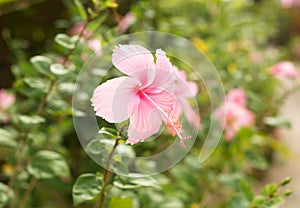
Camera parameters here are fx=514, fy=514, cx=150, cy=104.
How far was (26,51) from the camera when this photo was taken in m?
1.77

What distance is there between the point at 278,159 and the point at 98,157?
2.17 m

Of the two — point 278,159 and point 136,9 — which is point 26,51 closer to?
point 136,9

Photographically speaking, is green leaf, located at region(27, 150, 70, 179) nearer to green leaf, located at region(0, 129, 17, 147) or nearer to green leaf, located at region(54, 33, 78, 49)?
green leaf, located at region(0, 129, 17, 147)

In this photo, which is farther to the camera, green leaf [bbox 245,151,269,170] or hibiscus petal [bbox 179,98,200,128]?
green leaf [bbox 245,151,269,170]

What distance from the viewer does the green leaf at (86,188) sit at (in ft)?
2.23

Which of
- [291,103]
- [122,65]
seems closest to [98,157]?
[122,65]

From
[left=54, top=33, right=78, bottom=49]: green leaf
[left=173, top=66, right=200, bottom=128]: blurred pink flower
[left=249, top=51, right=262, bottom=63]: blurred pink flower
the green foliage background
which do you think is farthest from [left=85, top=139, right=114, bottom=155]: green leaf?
[left=249, top=51, right=262, bottom=63]: blurred pink flower

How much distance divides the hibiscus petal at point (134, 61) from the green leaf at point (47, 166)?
43cm

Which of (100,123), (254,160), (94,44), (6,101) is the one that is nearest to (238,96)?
(254,160)

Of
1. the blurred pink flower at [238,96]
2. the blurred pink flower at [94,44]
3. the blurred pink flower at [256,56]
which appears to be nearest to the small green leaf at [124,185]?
the blurred pink flower at [94,44]

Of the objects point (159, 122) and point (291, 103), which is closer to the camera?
point (159, 122)

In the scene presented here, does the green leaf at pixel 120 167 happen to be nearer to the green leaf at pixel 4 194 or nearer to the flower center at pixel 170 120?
the flower center at pixel 170 120

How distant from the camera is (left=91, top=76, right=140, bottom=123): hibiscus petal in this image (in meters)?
0.53

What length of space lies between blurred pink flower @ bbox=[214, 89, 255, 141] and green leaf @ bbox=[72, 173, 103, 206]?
63 centimetres
